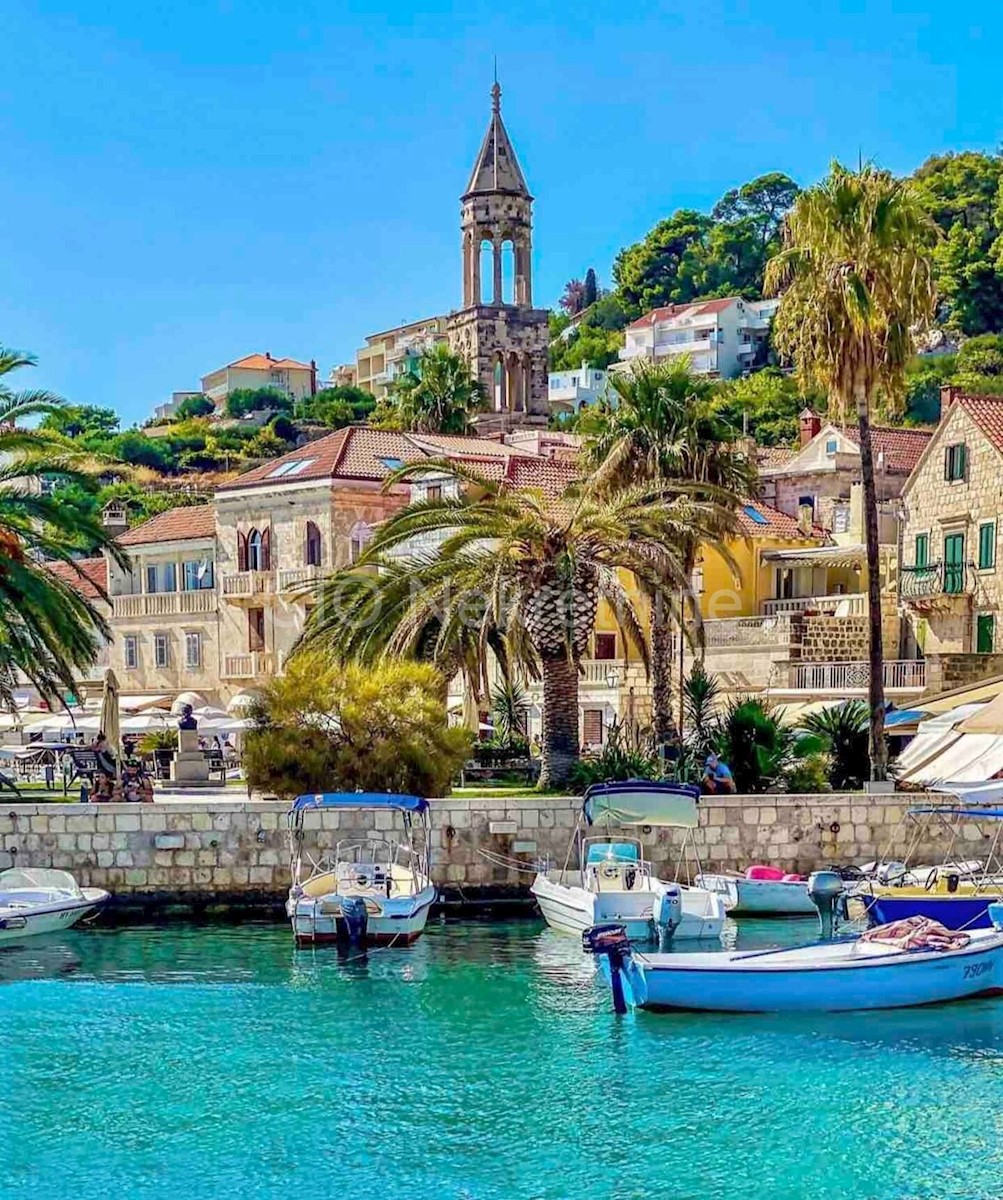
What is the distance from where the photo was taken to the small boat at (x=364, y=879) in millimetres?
29344

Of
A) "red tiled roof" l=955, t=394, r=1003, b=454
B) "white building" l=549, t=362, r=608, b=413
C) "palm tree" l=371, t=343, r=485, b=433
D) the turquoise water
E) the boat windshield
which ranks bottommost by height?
the turquoise water

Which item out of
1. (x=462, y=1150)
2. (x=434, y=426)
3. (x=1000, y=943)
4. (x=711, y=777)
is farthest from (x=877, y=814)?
(x=434, y=426)

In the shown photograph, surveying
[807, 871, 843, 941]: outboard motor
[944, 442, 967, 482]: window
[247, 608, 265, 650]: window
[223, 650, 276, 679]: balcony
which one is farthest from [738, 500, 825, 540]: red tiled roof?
[807, 871, 843, 941]: outboard motor

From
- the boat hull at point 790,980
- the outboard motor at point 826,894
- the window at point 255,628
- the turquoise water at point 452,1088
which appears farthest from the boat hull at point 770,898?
the window at point 255,628

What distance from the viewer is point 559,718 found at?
36.2m

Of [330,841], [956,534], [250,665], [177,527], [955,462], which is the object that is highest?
[177,527]

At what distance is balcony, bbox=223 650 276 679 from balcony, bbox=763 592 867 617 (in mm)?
18416

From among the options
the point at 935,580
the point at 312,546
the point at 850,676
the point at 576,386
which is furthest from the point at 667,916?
the point at 576,386

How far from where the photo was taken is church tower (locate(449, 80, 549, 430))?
287 feet

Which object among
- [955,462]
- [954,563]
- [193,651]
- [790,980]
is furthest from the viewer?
[193,651]

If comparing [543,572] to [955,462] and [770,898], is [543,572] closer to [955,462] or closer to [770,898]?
[770,898]

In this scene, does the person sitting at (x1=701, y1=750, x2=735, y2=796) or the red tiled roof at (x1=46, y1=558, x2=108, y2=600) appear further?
the red tiled roof at (x1=46, y1=558, x2=108, y2=600)

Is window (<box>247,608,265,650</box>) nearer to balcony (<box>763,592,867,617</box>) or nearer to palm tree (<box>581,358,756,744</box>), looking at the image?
balcony (<box>763,592,867,617</box>)

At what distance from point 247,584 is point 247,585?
0.12 ft
